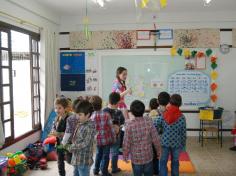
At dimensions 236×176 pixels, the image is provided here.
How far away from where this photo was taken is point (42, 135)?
544cm

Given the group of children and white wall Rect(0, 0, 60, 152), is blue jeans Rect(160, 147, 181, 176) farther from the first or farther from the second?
white wall Rect(0, 0, 60, 152)

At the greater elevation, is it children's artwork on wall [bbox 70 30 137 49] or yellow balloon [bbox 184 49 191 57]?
children's artwork on wall [bbox 70 30 137 49]

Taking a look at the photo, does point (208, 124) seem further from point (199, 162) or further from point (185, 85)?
point (199, 162)

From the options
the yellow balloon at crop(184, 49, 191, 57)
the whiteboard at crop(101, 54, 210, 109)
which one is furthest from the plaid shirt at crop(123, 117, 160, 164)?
the yellow balloon at crop(184, 49, 191, 57)

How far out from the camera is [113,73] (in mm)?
6465

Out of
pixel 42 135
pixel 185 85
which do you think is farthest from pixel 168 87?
pixel 42 135

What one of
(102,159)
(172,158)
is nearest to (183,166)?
(172,158)

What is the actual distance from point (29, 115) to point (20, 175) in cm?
149

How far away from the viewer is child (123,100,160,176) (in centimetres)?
281

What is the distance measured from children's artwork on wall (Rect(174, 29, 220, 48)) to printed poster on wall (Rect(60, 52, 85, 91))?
212 centimetres

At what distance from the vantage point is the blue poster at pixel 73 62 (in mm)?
6496

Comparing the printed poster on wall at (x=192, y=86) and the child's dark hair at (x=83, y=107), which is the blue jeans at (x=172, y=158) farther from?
the printed poster on wall at (x=192, y=86)

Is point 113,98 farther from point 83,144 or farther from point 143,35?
point 143,35

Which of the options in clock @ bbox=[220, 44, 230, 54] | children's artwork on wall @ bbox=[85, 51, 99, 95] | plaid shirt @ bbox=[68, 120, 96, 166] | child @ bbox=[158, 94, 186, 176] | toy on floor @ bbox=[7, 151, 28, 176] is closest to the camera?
plaid shirt @ bbox=[68, 120, 96, 166]
